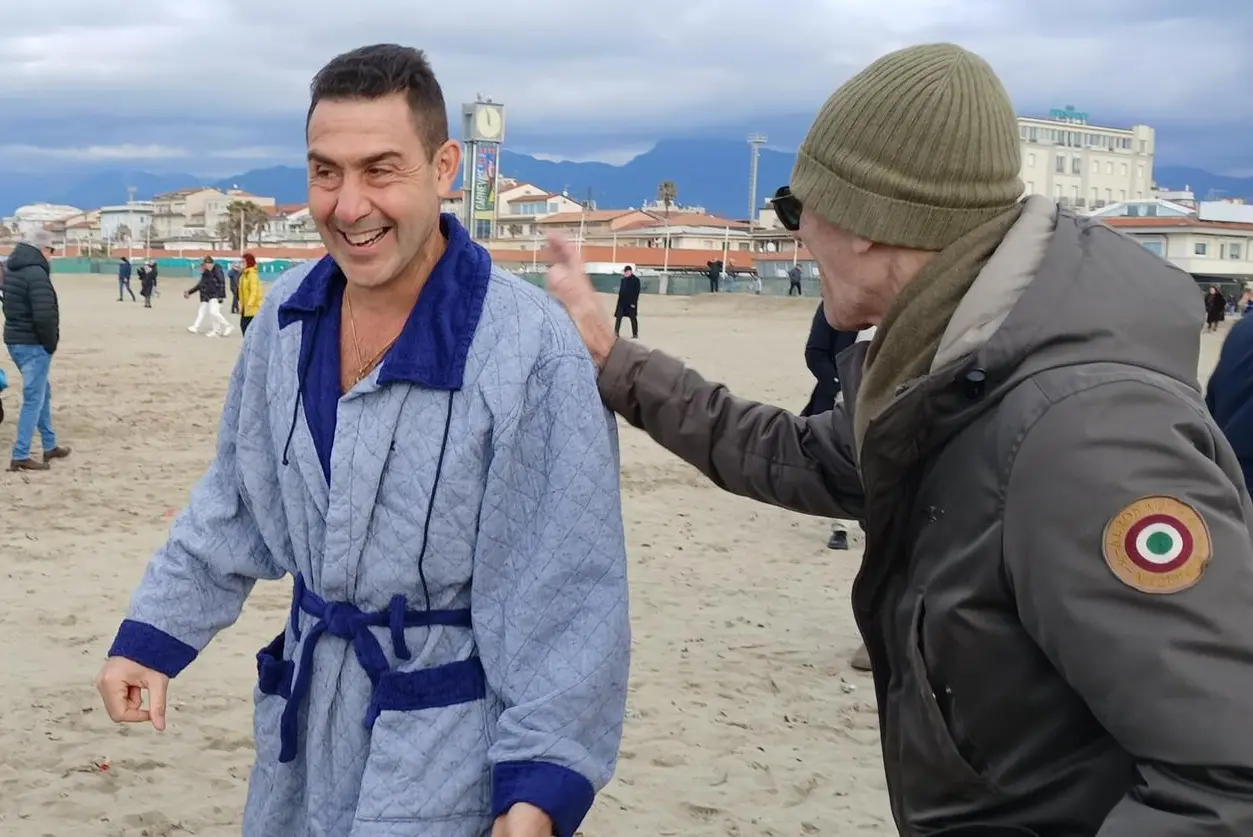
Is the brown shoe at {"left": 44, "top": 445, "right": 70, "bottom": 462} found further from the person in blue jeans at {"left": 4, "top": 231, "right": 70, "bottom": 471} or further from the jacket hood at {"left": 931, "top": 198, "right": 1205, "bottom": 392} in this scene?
the jacket hood at {"left": 931, "top": 198, "right": 1205, "bottom": 392}

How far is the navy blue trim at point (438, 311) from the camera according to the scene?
224 cm

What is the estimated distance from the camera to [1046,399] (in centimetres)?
159

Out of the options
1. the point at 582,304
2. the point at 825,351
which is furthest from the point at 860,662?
the point at 582,304

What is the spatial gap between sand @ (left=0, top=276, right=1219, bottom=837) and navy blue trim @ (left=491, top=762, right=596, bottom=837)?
2.27m

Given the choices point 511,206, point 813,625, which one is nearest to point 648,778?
point 813,625

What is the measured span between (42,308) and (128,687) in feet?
28.7

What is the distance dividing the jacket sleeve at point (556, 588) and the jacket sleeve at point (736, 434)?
1.41ft

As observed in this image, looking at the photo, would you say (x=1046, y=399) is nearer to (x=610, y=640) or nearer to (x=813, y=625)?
(x=610, y=640)

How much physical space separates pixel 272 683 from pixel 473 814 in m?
0.48

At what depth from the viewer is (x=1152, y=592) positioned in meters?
1.47

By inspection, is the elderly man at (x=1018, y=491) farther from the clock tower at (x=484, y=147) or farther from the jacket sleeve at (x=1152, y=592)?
the clock tower at (x=484, y=147)

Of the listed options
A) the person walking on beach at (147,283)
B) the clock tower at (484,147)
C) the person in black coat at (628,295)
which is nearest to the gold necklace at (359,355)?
the person in black coat at (628,295)

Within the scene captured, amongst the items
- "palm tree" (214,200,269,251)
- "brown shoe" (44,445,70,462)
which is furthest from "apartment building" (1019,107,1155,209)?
"brown shoe" (44,445,70,462)

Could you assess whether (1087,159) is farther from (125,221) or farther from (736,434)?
(736,434)
